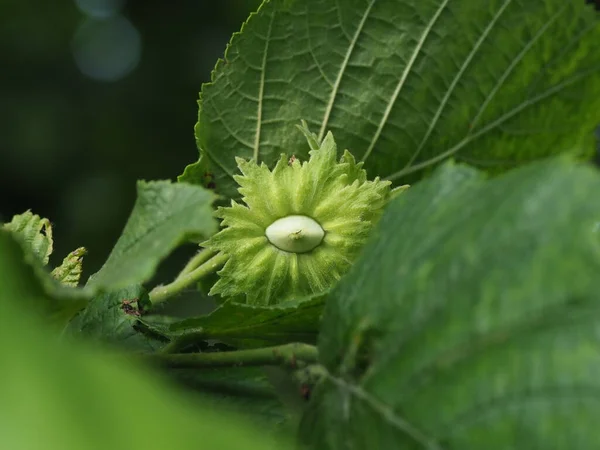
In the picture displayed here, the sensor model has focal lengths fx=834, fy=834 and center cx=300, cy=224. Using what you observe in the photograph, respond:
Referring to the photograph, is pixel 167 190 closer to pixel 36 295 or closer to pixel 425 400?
pixel 36 295

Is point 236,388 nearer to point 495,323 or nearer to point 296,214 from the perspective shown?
point 296,214

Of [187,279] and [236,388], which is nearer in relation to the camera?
[236,388]

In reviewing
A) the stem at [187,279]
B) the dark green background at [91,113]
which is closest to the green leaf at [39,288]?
the stem at [187,279]

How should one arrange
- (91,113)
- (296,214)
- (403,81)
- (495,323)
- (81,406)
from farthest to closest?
1. (91,113)
2. (403,81)
3. (296,214)
4. (495,323)
5. (81,406)

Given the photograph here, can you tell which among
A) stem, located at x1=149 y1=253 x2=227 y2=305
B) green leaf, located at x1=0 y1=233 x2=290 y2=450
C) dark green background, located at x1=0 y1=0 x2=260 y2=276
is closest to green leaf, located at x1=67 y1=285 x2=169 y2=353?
stem, located at x1=149 y1=253 x2=227 y2=305

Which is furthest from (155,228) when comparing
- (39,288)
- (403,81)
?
(403,81)

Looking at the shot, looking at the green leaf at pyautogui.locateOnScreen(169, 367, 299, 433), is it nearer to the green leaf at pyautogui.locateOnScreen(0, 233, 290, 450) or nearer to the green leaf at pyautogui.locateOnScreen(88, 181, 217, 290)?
the green leaf at pyautogui.locateOnScreen(88, 181, 217, 290)

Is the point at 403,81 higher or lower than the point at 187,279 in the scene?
higher
